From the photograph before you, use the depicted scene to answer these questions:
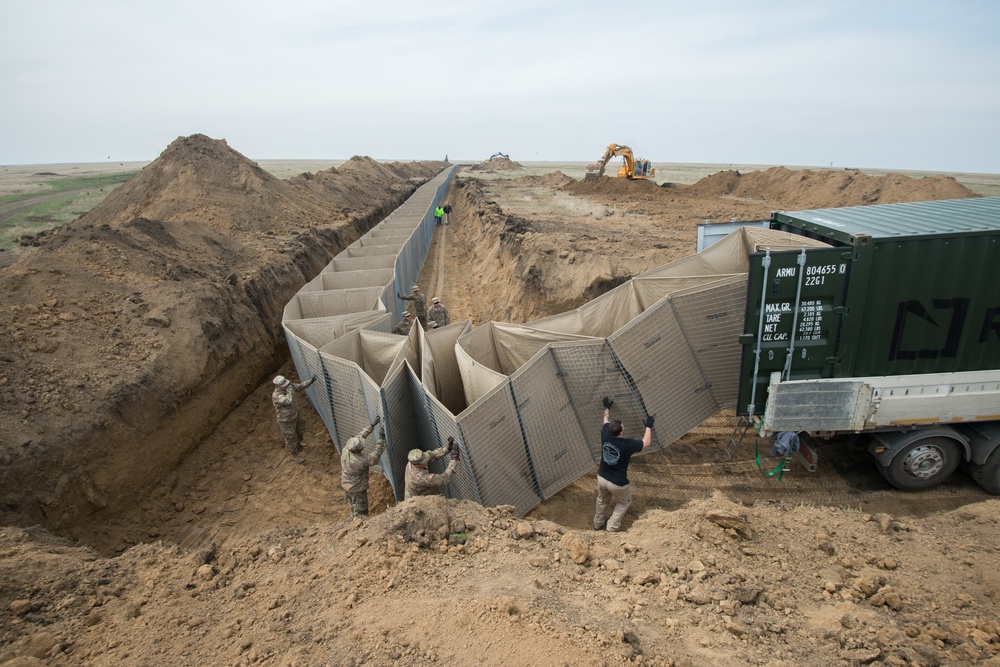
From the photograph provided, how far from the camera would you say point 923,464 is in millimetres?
6023

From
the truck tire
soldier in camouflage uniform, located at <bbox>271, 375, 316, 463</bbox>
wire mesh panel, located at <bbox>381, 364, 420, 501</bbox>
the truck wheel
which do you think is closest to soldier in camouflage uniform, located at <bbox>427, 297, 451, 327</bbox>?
soldier in camouflage uniform, located at <bbox>271, 375, 316, 463</bbox>

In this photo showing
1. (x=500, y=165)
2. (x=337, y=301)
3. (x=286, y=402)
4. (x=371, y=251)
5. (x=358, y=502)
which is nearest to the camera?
(x=358, y=502)

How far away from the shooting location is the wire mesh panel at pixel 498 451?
5.32m

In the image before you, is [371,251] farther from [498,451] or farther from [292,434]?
[498,451]

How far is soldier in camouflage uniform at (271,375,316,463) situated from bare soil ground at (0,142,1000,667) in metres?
0.25

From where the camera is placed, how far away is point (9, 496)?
563 centimetres

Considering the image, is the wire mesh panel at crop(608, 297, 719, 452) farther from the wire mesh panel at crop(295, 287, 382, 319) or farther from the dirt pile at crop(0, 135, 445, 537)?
the dirt pile at crop(0, 135, 445, 537)

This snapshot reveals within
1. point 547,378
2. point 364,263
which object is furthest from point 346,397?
point 364,263

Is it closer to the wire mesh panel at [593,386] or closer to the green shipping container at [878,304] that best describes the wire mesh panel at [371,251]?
the wire mesh panel at [593,386]

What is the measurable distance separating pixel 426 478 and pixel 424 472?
0.45 feet

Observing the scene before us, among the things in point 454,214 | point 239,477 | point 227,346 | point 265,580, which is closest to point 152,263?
point 227,346

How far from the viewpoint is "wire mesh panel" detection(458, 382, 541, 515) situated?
17.5 ft

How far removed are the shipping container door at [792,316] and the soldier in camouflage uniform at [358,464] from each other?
422 centimetres

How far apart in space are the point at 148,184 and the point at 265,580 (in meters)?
21.3
